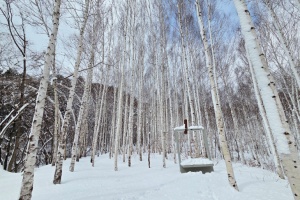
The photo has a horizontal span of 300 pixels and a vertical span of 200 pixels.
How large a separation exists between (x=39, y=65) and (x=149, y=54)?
7183 millimetres

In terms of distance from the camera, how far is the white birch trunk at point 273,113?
2.18 metres

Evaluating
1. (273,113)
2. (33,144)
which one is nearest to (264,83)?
(273,113)

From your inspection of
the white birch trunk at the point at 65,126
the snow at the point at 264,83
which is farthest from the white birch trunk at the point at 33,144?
the snow at the point at 264,83

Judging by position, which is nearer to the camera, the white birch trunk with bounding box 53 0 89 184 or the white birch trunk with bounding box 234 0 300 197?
the white birch trunk with bounding box 234 0 300 197

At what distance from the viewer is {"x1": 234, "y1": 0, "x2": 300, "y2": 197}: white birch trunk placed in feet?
7.14

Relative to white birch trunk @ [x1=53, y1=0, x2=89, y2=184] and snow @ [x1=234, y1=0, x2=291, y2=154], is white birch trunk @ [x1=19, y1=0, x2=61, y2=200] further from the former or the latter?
snow @ [x1=234, y1=0, x2=291, y2=154]

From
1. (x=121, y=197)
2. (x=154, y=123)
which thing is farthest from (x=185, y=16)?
(x=154, y=123)

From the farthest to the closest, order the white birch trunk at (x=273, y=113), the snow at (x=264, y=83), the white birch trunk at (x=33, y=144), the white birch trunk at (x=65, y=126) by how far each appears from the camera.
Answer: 1. the white birch trunk at (x=65, y=126)
2. the white birch trunk at (x=33, y=144)
3. the snow at (x=264, y=83)
4. the white birch trunk at (x=273, y=113)

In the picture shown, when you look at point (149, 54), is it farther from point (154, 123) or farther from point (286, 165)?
point (286, 165)

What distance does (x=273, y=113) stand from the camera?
238 centimetres

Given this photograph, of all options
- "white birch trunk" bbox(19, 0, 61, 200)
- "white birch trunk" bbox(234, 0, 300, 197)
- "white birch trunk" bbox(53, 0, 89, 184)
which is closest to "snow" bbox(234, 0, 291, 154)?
"white birch trunk" bbox(234, 0, 300, 197)

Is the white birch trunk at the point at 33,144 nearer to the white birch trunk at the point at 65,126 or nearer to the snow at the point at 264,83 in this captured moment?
the white birch trunk at the point at 65,126

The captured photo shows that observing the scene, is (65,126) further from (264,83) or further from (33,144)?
(264,83)

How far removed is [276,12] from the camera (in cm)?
726
